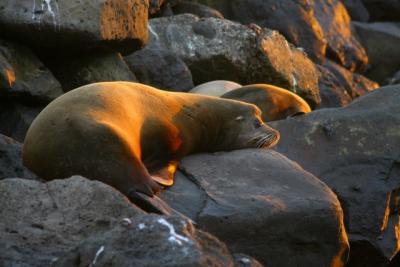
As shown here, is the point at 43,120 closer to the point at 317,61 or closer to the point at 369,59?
the point at 317,61

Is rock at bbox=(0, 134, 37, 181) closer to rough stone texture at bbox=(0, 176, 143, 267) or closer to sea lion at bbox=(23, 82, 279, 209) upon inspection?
sea lion at bbox=(23, 82, 279, 209)

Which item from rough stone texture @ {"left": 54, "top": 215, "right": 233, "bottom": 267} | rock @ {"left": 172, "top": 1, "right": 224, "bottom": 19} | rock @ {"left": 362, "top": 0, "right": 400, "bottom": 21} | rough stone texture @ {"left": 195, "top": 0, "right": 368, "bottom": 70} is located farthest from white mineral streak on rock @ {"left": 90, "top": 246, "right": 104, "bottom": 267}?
rock @ {"left": 362, "top": 0, "right": 400, "bottom": 21}

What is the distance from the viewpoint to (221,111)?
7.58 meters

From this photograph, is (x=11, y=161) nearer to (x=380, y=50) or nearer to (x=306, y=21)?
(x=306, y=21)

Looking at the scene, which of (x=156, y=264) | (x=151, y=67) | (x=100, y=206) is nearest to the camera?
(x=156, y=264)

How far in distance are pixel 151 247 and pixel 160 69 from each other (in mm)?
6005

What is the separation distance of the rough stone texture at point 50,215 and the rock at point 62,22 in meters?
3.23

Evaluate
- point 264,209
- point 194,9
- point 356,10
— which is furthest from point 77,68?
point 356,10

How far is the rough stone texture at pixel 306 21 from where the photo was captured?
47.4 feet

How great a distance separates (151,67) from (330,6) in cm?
714

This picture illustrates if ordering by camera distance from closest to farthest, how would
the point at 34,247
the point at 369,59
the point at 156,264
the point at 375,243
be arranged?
the point at 156,264
the point at 34,247
the point at 375,243
the point at 369,59

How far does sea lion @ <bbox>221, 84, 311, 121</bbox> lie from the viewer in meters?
9.32

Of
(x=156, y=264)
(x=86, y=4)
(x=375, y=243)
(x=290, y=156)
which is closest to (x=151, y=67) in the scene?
(x=86, y=4)

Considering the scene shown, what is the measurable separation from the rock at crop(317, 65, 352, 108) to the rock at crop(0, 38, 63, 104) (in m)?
5.36
